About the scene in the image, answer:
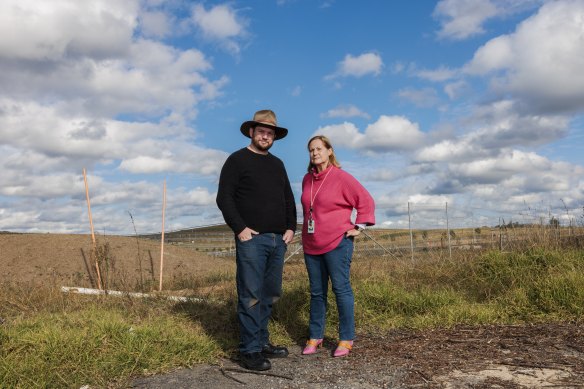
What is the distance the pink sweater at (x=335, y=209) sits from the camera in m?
4.55

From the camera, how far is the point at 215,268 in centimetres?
1510

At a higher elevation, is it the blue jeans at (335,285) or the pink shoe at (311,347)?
the blue jeans at (335,285)

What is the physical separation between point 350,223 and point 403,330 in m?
1.72

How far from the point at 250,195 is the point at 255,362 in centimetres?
144

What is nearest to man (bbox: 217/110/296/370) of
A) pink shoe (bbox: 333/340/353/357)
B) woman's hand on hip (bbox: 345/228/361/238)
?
woman's hand on hip (bbox: 345/228/361/238)

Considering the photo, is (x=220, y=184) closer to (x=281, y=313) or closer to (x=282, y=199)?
(x=282, y=199)

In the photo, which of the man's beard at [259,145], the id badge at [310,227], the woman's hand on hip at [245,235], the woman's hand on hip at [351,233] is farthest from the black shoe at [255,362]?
the man's beard at [259,145]

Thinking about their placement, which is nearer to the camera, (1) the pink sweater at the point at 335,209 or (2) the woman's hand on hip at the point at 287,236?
(1) the pink sweater at the point at 335,209

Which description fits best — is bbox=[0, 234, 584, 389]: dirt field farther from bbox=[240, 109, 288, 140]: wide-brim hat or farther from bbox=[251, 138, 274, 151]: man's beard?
bbox=[240, 109, 288, 140]: wide-brim hat

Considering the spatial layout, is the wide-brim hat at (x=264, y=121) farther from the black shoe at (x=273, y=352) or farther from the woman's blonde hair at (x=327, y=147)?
the black shoe at (x=273, y=352)

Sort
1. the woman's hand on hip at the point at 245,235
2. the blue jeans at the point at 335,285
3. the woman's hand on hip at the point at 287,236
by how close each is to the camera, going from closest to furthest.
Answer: the woman's hand on hip at the point at 245,235 < the blue jeans at the point at 335,285 < the woman's hand on hip at the point at 287,236

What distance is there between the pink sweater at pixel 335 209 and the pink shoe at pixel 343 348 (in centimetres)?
86

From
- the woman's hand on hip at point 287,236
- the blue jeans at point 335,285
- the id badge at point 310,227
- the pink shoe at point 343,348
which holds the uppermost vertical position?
the id badge at point 310,227

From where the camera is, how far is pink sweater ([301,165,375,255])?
4547 mm
